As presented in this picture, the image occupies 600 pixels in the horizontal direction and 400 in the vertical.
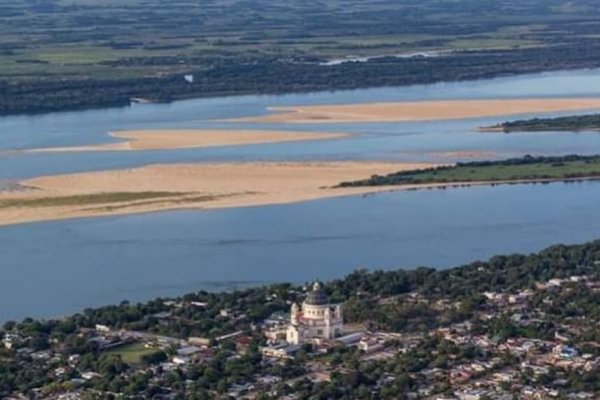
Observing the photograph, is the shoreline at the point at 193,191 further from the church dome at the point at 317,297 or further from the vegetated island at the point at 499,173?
the church dome at the point at 317,297

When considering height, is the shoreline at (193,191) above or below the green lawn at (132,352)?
above

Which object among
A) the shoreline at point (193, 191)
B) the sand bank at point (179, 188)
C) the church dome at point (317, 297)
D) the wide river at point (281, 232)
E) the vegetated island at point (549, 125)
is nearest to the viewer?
the church dome at point (317, 297)

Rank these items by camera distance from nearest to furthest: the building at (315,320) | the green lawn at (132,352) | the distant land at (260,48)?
the green lawn at (132,352) → the building at (315,320) → the distant land at (260,48)

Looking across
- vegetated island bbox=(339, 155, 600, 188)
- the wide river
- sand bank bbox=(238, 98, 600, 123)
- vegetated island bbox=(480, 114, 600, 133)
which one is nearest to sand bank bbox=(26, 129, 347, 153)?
the wide river

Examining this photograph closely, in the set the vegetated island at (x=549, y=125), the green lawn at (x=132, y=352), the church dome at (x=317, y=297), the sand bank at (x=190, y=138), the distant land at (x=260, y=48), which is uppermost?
the distant land at (x=260, y=48)

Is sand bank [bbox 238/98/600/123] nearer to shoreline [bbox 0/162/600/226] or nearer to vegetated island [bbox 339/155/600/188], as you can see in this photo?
shoreline [bbox 0/162/600/226]

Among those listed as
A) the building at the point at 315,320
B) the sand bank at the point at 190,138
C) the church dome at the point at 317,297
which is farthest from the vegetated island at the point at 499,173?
the building at the point at 315,320

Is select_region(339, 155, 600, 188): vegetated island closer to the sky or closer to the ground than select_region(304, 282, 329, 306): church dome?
closer to the ground
